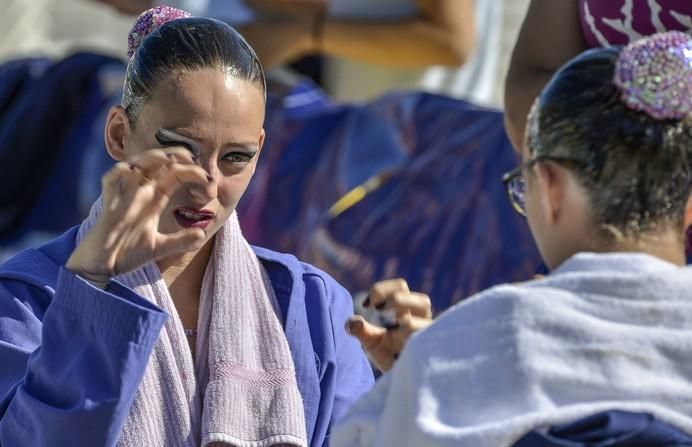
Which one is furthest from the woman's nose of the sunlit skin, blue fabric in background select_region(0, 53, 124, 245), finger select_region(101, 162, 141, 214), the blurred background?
blue fabric in background select_region(0, 53, 124, 245)

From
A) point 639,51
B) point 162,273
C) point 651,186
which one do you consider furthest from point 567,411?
point 162,273

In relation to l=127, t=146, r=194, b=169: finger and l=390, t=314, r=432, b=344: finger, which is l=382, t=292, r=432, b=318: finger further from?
l=127, t=146, r=194, b=169: finger

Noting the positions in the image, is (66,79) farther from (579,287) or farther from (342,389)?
(579,287)

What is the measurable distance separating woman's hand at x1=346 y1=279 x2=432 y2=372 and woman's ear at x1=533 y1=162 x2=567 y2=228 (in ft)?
0.85

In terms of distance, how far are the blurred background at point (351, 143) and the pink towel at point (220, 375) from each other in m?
1.72

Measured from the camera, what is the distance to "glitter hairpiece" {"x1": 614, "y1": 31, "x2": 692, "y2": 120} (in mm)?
1919

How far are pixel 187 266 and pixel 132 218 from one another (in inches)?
17.3

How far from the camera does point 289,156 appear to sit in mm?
4980

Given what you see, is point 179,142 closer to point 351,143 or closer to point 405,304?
point 405,304

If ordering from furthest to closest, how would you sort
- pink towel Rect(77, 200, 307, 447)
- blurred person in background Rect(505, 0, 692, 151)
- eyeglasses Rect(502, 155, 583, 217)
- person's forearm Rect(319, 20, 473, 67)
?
1. person's forearm Rect(319, 20, 473, 67)
2. blurred person in background Rect(505, 0, 692, 151)
3. pink towel Rect(77, 200, 307, 447)
4. eyeglasses Rect(502, 155, 583, 217)

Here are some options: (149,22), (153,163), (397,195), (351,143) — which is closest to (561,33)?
(149,22)

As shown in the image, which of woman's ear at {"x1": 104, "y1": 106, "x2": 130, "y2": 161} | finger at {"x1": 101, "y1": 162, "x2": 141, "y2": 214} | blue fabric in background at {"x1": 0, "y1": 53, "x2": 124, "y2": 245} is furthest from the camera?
blue fabric in background at {"x1": 0, "y1": 53, "x2": 124, "y2": 245}

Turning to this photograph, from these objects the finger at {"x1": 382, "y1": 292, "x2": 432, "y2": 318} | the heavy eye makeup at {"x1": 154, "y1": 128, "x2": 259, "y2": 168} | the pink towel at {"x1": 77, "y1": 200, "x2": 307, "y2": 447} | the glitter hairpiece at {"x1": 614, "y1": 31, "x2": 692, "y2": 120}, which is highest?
the glitter hairpiece at {"x1": 614, "y1": 31, "x2": 692, "y2": 120}

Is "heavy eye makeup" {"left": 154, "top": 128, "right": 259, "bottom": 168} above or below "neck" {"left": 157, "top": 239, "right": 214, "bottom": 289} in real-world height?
above
